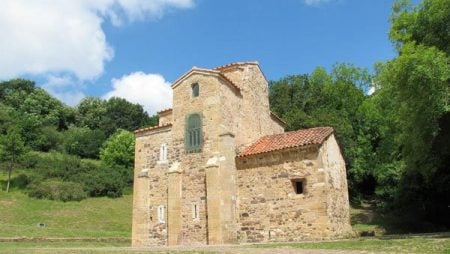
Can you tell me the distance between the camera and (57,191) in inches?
1631

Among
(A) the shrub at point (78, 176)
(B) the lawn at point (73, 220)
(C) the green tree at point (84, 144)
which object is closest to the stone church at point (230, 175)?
(B) the lawn at point (73, 220)

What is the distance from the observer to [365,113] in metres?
41.8

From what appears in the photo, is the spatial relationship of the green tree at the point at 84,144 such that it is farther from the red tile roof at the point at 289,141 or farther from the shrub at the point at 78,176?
the red tile roof at the point at 289,141

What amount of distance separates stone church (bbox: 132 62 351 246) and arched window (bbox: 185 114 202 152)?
0.05 metres

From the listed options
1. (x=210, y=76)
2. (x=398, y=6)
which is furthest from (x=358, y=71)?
(x=210, y=76)

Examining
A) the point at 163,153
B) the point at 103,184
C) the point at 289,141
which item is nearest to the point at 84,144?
the point at 103,184

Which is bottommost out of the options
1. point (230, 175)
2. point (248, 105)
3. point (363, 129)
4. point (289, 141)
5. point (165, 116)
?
point (230, 175)

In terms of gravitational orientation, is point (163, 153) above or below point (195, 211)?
above

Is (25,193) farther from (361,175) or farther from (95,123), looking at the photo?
(95,123)

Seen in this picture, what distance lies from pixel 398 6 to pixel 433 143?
22.7 ft

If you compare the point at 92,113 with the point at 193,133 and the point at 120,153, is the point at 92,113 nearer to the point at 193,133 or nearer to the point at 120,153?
the point at 120,153

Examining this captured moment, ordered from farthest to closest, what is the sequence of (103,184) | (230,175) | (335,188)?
(103,184) < (230,175) < (335,188)

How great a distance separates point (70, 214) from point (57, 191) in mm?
6023

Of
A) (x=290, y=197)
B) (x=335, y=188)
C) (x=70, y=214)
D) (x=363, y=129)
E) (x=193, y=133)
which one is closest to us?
(x=290, y=197)
